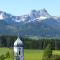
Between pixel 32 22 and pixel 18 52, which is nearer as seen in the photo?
pixel 18 52

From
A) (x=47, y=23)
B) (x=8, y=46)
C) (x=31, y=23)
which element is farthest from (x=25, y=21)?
(x=8, y=46)

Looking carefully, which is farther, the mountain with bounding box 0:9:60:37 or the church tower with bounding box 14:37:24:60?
the mountain with bounding box 0:9:60:37

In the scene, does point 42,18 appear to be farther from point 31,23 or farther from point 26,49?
point 26,49

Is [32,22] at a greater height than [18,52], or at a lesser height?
greater

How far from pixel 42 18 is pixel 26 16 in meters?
10.4

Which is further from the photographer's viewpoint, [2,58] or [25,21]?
[25,21]

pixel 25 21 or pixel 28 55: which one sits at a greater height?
pixel 25 21

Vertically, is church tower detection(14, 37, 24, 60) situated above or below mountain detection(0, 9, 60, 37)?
below

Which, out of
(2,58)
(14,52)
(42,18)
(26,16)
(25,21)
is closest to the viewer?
(2,58)

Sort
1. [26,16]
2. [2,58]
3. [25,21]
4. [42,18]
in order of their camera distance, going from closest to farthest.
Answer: [2,58] < [26,16] < [25,21] < [42,18]

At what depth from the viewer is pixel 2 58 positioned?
78.6ft

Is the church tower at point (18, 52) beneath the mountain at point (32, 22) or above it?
beneath

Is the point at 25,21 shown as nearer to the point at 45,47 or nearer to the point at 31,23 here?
the point at 31,23

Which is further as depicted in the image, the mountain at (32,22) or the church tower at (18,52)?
the mountain at (32,22)
